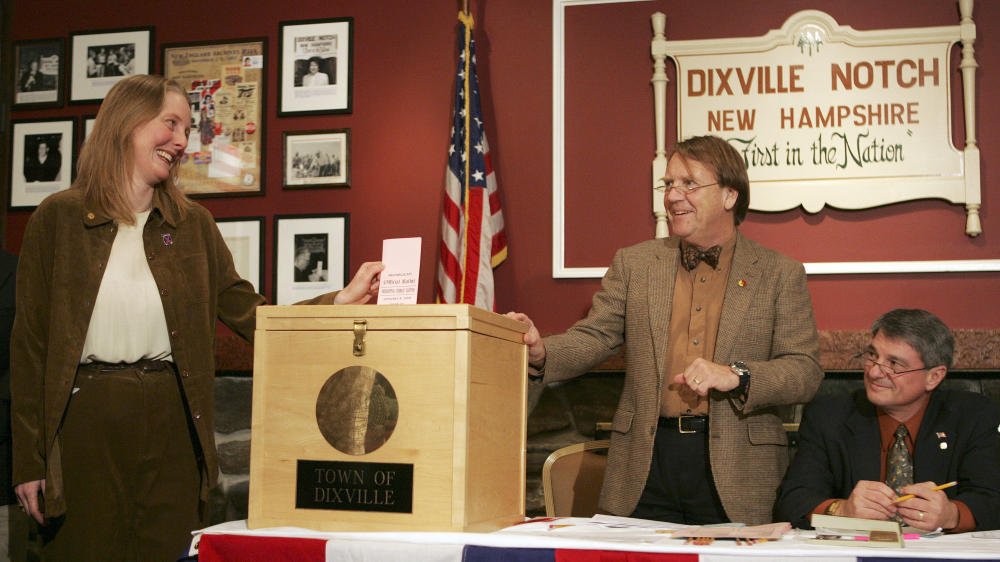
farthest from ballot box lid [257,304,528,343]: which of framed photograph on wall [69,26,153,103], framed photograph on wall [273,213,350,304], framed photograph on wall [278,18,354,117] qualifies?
framed photograph on wall [69,26,153,103]

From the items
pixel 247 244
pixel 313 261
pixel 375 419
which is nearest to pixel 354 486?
pixel 375 419

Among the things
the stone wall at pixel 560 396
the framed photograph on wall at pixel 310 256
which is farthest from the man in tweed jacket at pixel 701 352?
the framed photograph on wall at pixel 310 256

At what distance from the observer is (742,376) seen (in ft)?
7.51

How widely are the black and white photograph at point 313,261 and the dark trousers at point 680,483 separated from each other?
1897 millimetres


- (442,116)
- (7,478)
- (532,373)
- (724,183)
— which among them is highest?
(442,116)

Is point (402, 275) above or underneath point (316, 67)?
underneath

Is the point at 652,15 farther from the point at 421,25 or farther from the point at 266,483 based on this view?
the point at 266,483

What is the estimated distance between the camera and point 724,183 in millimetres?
2625

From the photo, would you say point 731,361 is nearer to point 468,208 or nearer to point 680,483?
point 680,483

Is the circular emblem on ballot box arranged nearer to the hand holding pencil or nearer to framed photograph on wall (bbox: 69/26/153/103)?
the hand holding pencil

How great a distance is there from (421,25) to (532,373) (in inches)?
81.1

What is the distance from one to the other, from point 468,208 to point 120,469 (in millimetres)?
1764

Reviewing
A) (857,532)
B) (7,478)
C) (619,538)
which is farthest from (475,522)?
(7,478)

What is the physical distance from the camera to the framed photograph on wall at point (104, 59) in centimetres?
418
